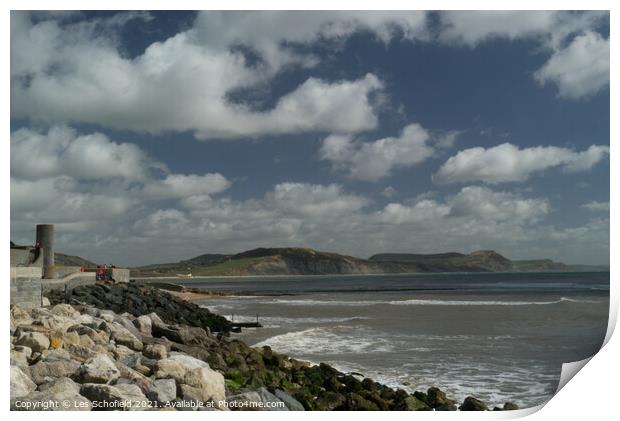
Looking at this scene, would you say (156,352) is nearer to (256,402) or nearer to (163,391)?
(163,391)

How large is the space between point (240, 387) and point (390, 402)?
6.99ft

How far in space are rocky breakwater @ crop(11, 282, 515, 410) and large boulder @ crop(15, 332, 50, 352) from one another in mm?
11

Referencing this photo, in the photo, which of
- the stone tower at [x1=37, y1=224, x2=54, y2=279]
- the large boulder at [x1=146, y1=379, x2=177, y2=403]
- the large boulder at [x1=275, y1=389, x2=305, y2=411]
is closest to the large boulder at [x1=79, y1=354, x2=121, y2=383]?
the large boulder at [x1=146, y1=379, x2=177, y2=403]

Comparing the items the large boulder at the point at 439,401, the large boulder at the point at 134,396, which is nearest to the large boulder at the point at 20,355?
the large boulder at the point at 134,396

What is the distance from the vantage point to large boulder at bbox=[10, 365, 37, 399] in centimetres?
572

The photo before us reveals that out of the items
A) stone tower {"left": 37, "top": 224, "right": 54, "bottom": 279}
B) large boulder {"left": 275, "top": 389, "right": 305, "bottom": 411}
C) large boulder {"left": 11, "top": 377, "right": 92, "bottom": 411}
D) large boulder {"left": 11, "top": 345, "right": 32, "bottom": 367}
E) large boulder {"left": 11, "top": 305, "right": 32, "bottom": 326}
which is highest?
stone tower {"left": 37, "top": 224, "right": 54, "bottom": 279}

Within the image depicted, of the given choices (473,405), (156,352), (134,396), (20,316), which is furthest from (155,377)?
(473,405)

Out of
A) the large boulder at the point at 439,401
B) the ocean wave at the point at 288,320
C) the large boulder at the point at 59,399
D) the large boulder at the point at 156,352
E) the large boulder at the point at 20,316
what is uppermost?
the large boulder at the point at 20,316

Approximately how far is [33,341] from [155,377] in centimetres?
159

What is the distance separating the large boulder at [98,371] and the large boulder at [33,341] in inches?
32.0

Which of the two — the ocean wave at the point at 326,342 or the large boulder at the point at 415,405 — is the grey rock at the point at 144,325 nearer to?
the ocean wave at the point at 326,342

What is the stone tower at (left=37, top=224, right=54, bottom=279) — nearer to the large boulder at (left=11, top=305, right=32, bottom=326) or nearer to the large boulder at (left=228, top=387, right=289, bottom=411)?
the large boulder at (left=11, top=305, right=32, bottom=326)

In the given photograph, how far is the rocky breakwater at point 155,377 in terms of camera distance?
223 inches
